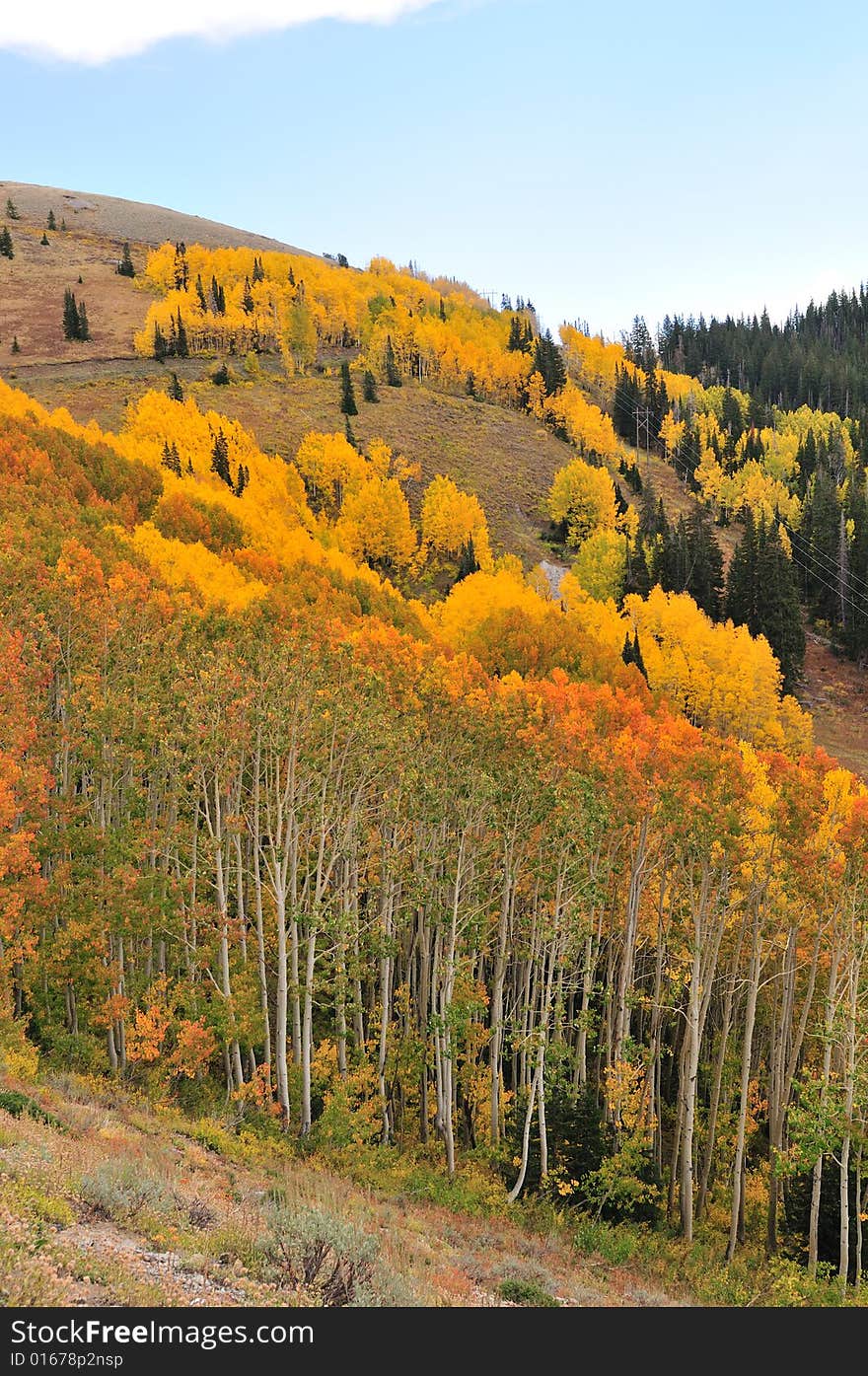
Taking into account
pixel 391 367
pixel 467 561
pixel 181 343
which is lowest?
pixel 467 561

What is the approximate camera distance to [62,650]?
110 ft

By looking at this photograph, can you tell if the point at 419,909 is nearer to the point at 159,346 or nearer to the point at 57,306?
the point at 159,346

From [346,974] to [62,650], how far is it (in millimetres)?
16501

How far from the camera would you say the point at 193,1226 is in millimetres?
13883

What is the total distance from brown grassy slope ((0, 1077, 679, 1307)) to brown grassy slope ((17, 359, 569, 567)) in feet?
308

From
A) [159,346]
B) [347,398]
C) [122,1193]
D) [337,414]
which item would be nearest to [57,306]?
[159,346]

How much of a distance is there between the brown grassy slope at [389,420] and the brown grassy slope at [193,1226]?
308 feet

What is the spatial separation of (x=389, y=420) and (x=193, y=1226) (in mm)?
130796

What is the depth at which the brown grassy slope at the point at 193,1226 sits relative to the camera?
34.0ft

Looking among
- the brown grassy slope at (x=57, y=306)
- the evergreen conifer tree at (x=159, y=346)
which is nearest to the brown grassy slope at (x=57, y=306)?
the brown grassy slope at (x=57, y=306)

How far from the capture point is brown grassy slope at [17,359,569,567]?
12031cm

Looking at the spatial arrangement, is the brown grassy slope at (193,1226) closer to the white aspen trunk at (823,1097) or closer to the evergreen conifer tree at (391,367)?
the white aspen trunk at (823,1097)

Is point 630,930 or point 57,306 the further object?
point 57,306

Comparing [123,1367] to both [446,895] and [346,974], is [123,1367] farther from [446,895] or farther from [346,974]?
[446,895]
